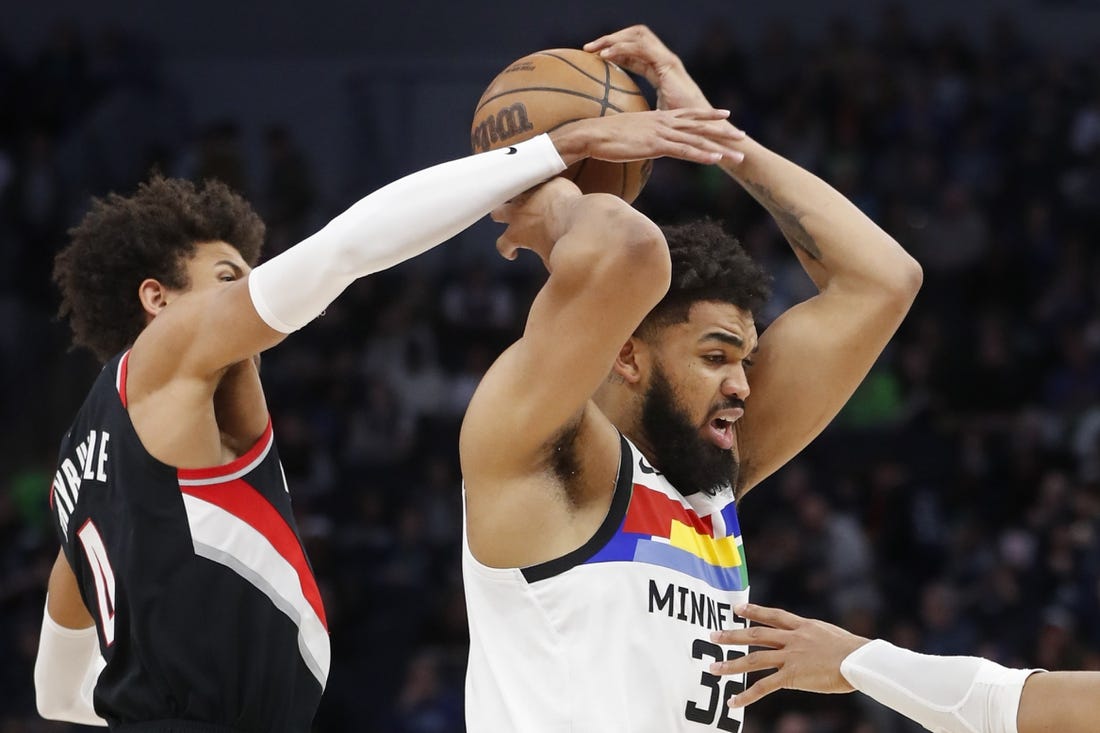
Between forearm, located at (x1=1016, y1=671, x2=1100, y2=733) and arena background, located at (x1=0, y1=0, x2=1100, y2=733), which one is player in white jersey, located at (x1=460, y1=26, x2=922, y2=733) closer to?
forearm, located at (x1=1016, y1=671, x2=1100, y2=733)

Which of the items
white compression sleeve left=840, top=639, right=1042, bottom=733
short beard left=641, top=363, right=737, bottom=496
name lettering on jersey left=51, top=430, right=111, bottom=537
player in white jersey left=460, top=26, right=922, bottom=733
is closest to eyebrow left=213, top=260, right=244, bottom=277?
name lettering on jersey left=51, top=430, right=111, bottom=537

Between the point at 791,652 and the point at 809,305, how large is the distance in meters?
1.05

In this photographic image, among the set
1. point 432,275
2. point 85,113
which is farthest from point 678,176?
point 85,113

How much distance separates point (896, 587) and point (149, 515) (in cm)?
761

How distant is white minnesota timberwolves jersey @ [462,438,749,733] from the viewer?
10.9 ft

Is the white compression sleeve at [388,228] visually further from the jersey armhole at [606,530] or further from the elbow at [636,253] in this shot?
the jersey armhole at [606,530]

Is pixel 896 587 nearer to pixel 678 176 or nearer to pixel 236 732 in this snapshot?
pixel 678 176

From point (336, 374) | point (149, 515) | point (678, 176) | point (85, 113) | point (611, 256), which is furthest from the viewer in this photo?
point (85, 113)

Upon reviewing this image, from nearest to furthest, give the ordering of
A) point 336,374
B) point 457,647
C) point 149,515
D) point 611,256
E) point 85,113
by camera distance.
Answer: point 611,256 → point 149,515 → point 457,647 → point 336,374 → point 85,113

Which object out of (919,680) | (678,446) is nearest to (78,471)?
(678,446)

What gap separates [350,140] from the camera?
15062mm

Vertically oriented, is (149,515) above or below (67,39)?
below

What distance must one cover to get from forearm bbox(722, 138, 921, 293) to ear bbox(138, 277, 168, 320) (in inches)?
60.8

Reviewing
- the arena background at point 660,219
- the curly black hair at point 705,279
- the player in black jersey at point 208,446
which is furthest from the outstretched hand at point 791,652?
the arena background at point 660,219
